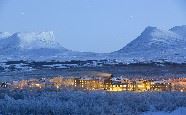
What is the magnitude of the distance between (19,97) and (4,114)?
12.0m

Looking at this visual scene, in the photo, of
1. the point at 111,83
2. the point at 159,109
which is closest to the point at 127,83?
the point at 111,83

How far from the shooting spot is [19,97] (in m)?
43.3

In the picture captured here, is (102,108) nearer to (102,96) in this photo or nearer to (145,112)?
(145,112)

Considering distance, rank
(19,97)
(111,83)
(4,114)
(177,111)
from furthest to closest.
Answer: (111,83) → (19,97) → (177,111) → (4,114)

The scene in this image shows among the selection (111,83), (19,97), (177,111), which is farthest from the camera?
(111,83)

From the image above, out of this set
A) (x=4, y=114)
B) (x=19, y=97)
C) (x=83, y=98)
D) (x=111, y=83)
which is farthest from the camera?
(x=111, y=83)

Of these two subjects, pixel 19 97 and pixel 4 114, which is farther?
pixel 19 97

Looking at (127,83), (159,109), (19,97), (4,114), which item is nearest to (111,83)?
(127,83)

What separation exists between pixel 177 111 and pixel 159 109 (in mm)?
1674

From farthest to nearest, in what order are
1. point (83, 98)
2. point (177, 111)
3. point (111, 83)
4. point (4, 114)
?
point (111, 83), point (83, 98), point (177, 111), point (4, 114)

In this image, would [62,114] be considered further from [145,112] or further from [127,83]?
[127,83]

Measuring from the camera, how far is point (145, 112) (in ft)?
111

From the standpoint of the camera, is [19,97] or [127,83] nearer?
[19,97]

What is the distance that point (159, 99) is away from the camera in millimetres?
40094
